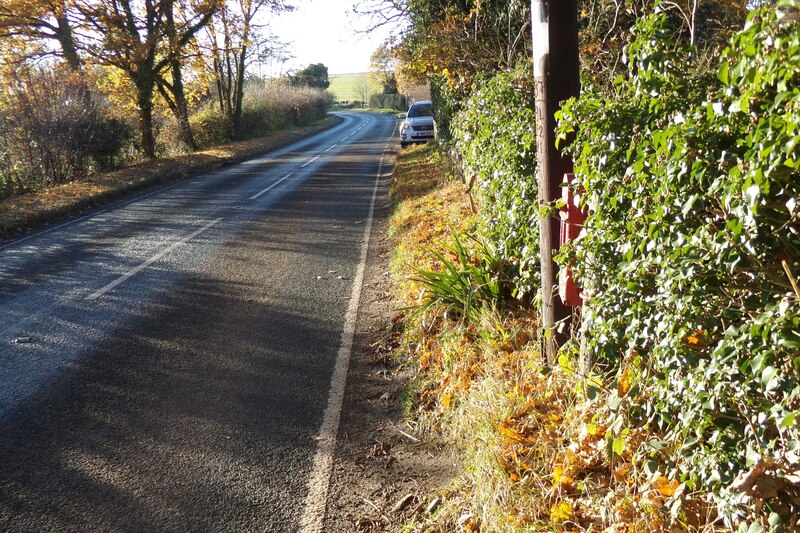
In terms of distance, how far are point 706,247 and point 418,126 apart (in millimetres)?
25795

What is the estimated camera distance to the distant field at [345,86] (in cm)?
12494

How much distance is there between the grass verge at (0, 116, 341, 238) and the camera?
1383cm

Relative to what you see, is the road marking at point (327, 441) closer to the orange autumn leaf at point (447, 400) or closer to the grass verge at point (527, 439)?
the grass verge at point (527, 439)

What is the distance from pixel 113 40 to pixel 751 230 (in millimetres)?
25817

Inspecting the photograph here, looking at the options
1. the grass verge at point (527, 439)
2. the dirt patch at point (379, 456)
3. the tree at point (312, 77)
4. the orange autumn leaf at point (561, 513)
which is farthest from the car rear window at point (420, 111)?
the tree at point (312, 77)

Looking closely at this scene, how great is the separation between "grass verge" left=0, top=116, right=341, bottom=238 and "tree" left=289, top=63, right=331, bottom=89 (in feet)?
164

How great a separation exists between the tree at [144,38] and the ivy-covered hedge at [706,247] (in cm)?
2473

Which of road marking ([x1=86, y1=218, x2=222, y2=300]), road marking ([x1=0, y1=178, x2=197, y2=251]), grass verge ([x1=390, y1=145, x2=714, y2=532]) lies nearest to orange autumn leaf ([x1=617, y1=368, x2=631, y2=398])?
grass verge ([x1=390, y1=145, x2=714, y2=532])

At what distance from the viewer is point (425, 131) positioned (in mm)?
27641

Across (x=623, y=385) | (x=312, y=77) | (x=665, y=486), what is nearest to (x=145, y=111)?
(x=623, y=385)

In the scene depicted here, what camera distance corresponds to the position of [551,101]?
4.29 meters

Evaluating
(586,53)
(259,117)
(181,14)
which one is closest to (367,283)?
(586,53)

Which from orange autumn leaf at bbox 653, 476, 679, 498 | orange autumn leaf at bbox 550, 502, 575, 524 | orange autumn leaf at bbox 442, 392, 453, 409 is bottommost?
orange autumn leaf at bbox 442, 392, 453, 409

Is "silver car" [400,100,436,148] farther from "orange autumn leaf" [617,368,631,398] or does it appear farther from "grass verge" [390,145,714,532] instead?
"orange autumn leaf" [617,368,631,398]
